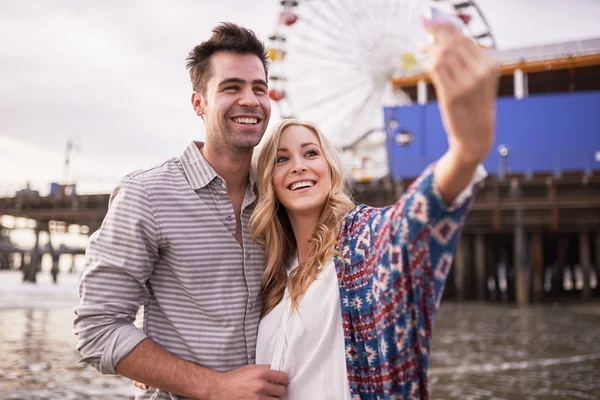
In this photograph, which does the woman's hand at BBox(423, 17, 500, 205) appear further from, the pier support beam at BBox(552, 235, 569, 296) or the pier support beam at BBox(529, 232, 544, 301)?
the pier support beam at BBox(552, 235, 569, 296)

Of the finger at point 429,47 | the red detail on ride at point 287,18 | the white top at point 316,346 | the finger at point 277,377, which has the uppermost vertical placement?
the red detail on ride at point 287,18

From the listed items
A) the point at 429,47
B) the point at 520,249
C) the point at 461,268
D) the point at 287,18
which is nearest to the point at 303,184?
the point at 429,47

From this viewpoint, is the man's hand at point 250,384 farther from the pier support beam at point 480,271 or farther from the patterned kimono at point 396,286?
the pier support beam at point 480,271

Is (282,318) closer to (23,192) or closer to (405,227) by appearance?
(405,227)

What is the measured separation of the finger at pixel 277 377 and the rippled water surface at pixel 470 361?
395 cm

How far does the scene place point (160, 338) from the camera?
2082 millimetres

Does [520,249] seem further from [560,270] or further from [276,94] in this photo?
[276,94]

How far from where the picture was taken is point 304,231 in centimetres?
235

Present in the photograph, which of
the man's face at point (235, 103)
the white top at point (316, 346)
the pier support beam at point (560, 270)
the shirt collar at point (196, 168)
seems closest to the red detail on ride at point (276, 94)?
the pier support beam at point (560, 270)

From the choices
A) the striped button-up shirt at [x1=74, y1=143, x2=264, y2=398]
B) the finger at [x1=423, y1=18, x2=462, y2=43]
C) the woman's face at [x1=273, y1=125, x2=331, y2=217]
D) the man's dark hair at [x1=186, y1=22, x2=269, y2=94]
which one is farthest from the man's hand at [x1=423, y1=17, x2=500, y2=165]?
the man's dark hair at [x1=186, y1=22, x2=269, y2=94]

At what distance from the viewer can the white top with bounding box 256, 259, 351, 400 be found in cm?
186

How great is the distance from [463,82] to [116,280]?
1.42 meters

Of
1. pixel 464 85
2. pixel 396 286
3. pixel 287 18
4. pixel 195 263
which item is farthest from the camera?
pixel 287 18

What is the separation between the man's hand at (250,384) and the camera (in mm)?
1874
